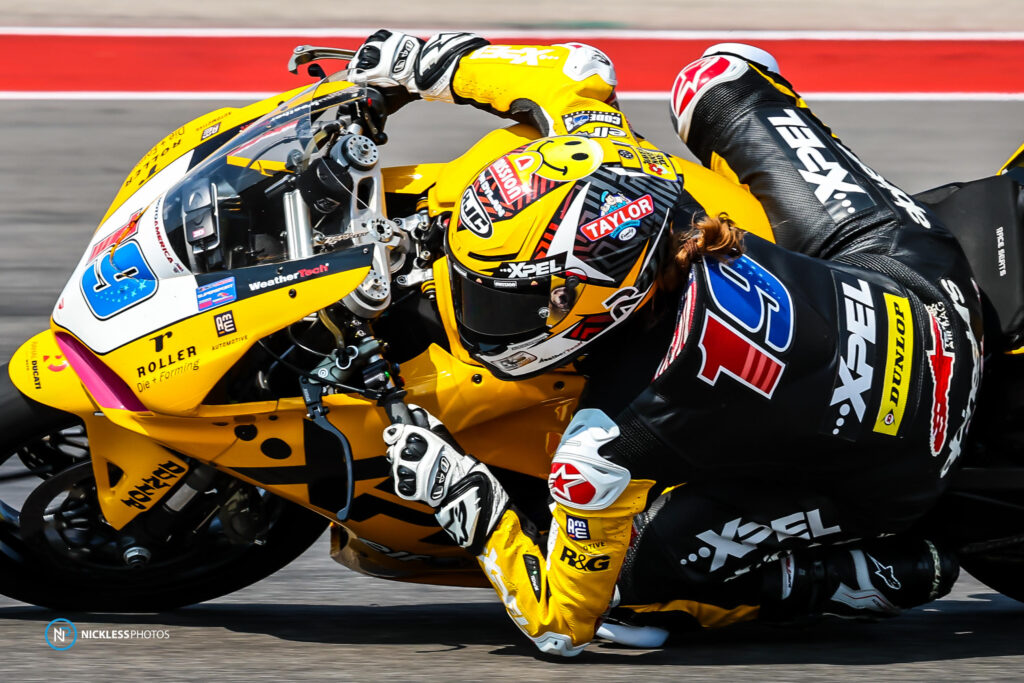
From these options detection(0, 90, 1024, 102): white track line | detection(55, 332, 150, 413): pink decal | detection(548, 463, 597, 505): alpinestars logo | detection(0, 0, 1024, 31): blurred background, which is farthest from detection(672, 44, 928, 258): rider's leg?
detection(0, 0, 1024, 31): blurred background

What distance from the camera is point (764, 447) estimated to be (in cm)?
326

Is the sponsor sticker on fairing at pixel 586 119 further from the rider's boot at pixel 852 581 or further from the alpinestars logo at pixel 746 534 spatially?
the rider's boot at pixel 852 581

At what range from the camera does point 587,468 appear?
311 cm

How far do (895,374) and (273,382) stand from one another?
1481mm

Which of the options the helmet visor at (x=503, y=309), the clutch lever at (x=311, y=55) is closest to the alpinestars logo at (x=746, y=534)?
the helmet visor at (x=503, y=309)

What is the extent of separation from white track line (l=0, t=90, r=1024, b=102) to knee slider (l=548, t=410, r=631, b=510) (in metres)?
4.76

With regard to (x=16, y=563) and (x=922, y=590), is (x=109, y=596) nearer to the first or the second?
(x=16, y=563)

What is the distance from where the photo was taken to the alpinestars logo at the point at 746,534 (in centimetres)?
345

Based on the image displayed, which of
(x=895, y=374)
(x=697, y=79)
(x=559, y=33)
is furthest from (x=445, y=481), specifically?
(x=559, y=33)

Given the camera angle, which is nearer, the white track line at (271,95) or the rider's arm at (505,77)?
the rider's arm at (505,77)

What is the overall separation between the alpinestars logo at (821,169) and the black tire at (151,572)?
1.61 metres

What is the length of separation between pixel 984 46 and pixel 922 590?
5846 millimetres

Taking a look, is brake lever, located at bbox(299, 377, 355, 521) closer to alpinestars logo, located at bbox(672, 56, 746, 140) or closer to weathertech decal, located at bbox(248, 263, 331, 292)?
weathertech decal, located at bbox(248, 263, 331, 292)

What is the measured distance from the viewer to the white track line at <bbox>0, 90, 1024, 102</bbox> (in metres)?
7.63
